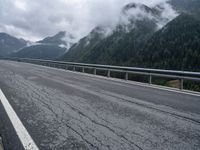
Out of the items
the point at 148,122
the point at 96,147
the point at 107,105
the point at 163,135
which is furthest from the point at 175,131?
the point at 107,105

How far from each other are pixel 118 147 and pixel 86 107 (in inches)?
106

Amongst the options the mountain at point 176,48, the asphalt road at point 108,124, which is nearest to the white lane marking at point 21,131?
the asphalt road at point 108,124

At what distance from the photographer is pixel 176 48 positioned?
424ft

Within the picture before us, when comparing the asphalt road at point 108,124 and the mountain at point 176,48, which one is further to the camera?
the mountain at point 176,48

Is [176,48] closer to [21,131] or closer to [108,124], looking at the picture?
[108,124]

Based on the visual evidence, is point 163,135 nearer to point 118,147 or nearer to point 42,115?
point 118,147

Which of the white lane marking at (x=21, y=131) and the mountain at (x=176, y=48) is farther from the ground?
the mountain at (x=176, y=48)

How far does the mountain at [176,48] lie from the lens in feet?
352

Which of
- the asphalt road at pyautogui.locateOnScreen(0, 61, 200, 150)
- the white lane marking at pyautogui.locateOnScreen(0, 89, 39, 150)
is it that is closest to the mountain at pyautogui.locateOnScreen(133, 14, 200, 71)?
the asphalt road at pyautogui.locateOnScreen(0, 61, 200, 150)

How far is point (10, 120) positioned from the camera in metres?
4.75

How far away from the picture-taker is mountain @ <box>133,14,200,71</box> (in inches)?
4220

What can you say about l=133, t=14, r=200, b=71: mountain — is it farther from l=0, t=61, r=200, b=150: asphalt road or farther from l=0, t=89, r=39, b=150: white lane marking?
l=0, t=89, r=39, b=150: white lane marking

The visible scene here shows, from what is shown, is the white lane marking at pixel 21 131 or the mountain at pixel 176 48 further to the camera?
the mountain at pixel 176 48

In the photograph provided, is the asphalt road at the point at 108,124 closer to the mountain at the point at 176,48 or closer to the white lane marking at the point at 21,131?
the white lane marking at the point at 21,131
